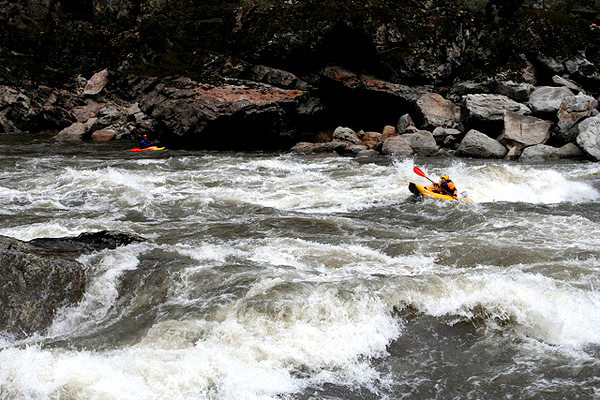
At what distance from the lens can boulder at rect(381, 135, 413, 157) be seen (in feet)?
60.5

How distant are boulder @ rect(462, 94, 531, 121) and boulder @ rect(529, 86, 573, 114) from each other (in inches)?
13.9

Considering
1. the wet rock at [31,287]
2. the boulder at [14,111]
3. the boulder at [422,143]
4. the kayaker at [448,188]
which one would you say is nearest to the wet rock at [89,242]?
the wet rock at [31,287]

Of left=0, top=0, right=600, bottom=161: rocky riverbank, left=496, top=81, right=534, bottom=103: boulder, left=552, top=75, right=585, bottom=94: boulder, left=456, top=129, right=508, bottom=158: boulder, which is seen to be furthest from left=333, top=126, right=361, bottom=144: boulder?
left=552, top=75, right=585, bottom=94: boulder

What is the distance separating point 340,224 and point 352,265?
230 centimetres

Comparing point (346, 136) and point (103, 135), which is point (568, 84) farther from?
point (103, 135)

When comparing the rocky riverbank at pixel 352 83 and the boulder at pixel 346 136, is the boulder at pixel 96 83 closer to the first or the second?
the rocky riverbank at pixel 352 83

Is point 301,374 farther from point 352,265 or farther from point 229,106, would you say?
point 229,106

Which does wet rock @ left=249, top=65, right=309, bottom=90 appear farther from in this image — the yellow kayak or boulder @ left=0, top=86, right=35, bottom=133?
boulder @ left=0, top=86, right=35, bottom=133

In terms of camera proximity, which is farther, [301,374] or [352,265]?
[352,265]

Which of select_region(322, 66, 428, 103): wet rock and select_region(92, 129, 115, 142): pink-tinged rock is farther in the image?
select_region(92, 129, 115, 142): pink-tinged rock

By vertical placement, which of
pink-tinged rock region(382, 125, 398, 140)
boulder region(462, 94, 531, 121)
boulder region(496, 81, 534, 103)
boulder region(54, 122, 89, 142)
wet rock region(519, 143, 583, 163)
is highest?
boulder region(496, 81, 534, 103)

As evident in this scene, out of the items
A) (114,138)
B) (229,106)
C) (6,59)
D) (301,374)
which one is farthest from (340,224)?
(6,59)

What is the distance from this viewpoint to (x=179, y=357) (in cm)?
439

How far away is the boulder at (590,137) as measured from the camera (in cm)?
1605
